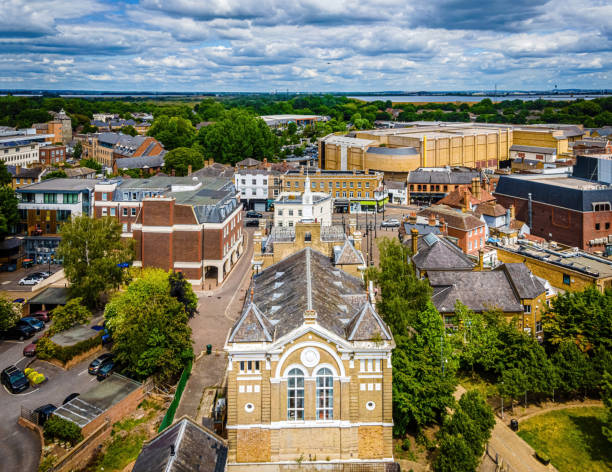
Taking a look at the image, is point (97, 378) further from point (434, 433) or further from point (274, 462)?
point (434, 433)

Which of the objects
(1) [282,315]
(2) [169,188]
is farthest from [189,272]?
(1) [282,315]

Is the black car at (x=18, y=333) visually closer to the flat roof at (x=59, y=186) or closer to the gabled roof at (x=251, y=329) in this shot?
the flat roof at (x=59, y=186)

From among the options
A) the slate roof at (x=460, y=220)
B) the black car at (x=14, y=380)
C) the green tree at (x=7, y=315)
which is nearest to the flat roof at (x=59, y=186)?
the green tree at (x=7, y=315)

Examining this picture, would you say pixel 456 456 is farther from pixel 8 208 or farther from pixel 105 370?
pixel 8 208

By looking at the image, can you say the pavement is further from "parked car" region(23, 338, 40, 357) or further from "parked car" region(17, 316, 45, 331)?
"parked car" region(17, 316, 45, 331)

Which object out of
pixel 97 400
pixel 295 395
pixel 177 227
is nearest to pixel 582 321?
pixel 295 395
